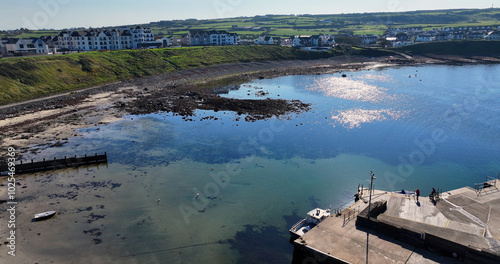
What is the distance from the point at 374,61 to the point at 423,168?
5092 inches

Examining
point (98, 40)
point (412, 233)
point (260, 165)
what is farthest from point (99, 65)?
point (412, 233)

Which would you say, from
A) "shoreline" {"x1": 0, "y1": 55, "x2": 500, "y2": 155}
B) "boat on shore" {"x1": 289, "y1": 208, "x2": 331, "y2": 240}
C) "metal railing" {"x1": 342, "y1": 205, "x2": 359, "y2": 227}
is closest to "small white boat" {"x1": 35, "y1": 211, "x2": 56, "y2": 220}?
"shoreline" {"x1": 0, "y1": 55, "x2": 500, "y2": 155}

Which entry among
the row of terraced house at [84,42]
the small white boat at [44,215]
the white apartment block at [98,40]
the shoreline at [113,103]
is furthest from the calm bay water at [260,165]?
the white apartment block at [98,40]

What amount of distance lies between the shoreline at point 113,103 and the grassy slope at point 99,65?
4.15 meters

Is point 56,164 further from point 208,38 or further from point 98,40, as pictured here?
point 208,38

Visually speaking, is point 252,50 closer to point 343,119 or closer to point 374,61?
point 374,61

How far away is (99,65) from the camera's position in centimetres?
10062

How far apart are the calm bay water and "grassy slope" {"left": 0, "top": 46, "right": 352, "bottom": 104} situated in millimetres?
31454

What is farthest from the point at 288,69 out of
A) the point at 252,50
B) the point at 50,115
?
the point at 50,115

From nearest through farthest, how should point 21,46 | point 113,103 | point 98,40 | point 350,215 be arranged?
point 350,215
point 113,103
point 21,46
point 98,40

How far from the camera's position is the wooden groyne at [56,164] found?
41631 mm

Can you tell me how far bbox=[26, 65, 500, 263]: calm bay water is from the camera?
29.5 m

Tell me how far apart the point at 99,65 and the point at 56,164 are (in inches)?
2613

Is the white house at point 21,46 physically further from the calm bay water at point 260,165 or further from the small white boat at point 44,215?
the small white boat at point 44,215
